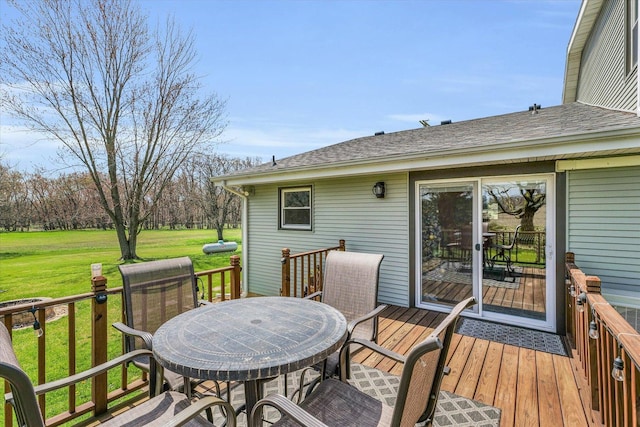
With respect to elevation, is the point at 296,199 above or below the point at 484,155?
below

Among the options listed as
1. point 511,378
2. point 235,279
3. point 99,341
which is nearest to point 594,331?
point 511,378

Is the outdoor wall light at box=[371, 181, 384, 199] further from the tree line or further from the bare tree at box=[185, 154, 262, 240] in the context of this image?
the bare tree at box=[185, 154, 262, 240]

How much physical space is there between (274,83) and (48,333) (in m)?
8.48

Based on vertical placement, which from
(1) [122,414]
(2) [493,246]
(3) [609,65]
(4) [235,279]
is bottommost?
(1) [122,414]

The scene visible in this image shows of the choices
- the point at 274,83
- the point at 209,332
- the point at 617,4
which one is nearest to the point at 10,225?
the point at 274,83

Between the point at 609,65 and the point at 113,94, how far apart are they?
529 inches

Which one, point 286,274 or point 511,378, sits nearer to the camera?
point 511,378

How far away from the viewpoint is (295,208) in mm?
6688

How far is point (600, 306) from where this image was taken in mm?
1854

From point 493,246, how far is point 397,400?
4042mm

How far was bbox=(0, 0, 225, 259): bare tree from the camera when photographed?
29.0 feet

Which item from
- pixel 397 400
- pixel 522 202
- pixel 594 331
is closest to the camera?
pixel 397 400

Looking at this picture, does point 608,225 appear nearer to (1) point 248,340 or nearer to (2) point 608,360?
(2) point 608,360

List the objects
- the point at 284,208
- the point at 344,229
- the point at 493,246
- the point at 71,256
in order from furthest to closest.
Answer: the point at 71,256 → the point at 284,208 → the point at 344,229 → the point at 493,246
